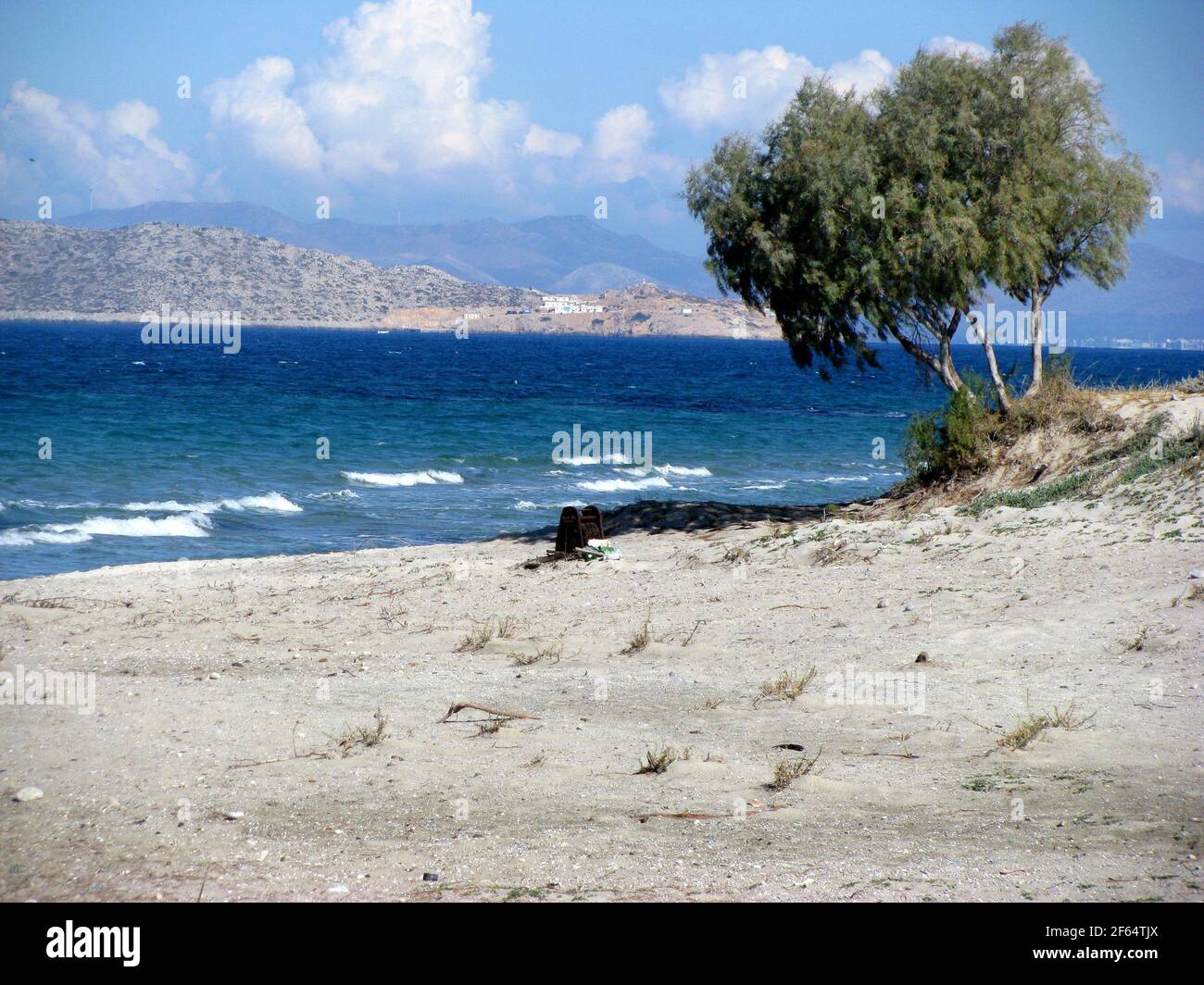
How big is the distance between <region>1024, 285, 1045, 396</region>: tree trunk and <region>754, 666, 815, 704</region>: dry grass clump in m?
11.8

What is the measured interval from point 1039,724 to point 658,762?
2.55 m

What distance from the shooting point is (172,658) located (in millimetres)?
10578

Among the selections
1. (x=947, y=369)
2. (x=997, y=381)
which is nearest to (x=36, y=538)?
(x=947, y=369)

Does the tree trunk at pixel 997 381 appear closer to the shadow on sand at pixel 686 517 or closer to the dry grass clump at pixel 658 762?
the shadow on sand at pixel 686 517

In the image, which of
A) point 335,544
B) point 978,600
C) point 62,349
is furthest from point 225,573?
point 62,349

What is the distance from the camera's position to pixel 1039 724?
7.36m

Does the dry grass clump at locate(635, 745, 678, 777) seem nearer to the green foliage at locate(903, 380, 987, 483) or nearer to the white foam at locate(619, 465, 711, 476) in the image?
the green foliage at locate(903, 380, 987, 483)

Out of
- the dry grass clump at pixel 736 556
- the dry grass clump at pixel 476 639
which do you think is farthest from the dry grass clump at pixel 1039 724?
the dry grass clump at pixel 736 556

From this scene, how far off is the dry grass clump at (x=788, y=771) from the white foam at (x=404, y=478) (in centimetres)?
2492

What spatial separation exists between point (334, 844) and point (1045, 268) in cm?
1744

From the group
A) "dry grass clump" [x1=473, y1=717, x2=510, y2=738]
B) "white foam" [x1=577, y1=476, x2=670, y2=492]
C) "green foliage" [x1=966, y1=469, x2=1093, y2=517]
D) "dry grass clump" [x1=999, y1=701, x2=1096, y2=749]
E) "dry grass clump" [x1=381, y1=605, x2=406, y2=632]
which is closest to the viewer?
"dry grass clump" [x1=999, y1=701, x2=1096, y2=749]

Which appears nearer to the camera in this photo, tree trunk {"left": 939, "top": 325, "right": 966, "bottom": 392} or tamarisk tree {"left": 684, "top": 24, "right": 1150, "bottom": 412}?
tamarisk tree {"left": 684, "top": 24, "right": 1150, "bottom": 412}

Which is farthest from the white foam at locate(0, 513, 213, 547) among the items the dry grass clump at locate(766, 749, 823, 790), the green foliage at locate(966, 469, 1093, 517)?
the dry grass clump at locate(766, 749, 823, 790)

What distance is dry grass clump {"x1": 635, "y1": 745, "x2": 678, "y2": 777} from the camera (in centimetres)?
707
